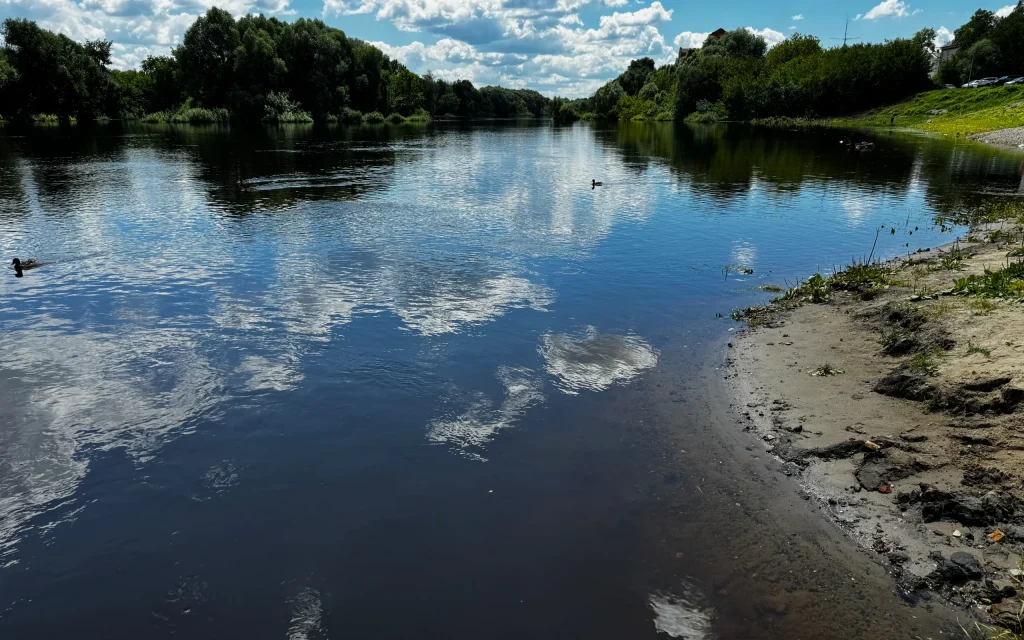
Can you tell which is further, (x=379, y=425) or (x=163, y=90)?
(x=163, y=90)

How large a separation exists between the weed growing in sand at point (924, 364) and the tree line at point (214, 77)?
139 m

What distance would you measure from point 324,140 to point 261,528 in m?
87.7

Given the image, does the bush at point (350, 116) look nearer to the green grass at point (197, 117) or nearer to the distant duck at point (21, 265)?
the green grass at point (197, 117)

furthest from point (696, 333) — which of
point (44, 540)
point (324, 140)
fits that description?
point (324, 140)

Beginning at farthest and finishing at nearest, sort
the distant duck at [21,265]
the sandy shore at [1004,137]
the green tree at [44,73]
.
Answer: the green tree at [44,73] → the sandy shore at [1004,137] → the distant duck at [21,265]

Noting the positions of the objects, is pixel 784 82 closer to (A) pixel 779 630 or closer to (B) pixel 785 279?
(B) pixel 785 279

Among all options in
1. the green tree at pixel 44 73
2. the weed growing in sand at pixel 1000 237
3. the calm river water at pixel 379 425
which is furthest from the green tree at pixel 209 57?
the weed growing in sand at pixel 1000 237

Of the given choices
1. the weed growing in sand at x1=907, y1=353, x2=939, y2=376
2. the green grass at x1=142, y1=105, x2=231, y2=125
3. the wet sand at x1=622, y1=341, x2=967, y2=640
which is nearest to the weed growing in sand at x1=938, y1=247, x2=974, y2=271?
the weed growing in sand at x1=907, y1=353, x2=939, y2=376

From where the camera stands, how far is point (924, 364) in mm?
12391

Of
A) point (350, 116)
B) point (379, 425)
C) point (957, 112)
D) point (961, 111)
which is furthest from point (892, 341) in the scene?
point (350, 116)

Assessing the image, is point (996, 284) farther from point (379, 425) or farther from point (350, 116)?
point (350, 116)

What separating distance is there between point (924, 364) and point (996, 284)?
4.81 metres

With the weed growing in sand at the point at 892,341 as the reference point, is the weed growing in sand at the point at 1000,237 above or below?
above

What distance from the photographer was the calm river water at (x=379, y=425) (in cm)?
830
